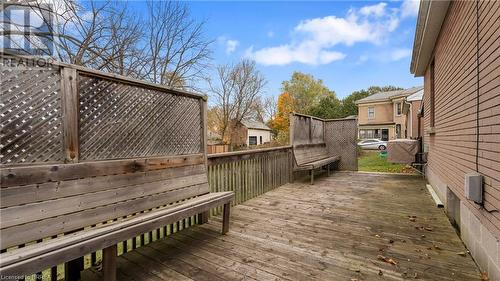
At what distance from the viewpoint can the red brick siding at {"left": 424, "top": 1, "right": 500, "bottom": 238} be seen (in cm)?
221

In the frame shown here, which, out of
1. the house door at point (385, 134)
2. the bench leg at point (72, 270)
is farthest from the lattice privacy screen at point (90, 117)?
the house door at point (385, 134)

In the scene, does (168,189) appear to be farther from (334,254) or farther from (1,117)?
(334,254)

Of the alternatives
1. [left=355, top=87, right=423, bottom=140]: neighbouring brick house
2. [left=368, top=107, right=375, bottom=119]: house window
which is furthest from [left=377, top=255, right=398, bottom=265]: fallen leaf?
[left=368, top=107, right=375, bottom=119]: house window

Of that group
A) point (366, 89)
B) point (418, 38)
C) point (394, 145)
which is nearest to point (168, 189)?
point (418, 38)

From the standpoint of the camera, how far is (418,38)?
562 centimetres

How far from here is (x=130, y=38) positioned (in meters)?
10.1

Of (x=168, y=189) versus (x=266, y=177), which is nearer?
(x=168, y=189)

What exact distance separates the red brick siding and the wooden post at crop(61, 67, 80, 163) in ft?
11.9

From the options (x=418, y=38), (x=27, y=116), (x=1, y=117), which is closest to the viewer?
(x=1, y=117)

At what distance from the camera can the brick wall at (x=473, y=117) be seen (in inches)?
85.9

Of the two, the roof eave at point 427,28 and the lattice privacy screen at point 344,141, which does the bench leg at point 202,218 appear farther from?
the lattice privacy screen at point 344,141

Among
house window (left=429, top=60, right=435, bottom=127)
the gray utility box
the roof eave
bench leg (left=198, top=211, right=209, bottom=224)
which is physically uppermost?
the roof eave

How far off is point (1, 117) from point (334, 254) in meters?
3.19

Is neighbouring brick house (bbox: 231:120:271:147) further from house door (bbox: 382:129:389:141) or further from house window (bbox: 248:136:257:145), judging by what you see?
house door (bbox: 382:129:389:141)
